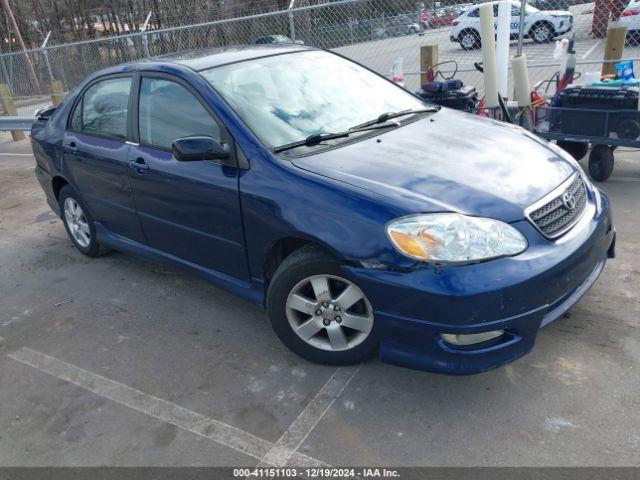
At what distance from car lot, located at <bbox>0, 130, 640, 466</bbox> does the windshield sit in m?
1.28

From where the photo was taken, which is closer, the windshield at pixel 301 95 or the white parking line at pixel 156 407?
the white parking line at pixel 156 407

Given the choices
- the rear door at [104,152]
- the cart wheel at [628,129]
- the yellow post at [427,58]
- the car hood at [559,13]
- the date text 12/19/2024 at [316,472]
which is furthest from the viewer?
the car hood at [559,13]

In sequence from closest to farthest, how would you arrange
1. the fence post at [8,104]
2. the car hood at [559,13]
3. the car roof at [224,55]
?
the car roof at [224,55]
the car hood at [559,13]
the fence post at [8,104]

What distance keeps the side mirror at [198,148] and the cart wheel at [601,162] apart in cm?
409

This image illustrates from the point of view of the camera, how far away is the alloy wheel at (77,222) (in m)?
4.76

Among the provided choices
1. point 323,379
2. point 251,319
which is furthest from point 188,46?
point 323,379

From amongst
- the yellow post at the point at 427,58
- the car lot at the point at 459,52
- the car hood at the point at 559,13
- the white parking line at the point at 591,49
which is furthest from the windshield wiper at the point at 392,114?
the white parking line at the point at 591,49

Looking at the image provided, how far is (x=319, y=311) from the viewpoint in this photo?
290cm

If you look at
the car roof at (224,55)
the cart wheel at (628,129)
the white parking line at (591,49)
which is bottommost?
the white parking line at (591,49)

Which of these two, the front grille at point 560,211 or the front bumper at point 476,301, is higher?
the front grille at point 560,211

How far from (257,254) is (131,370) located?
1.01 meters

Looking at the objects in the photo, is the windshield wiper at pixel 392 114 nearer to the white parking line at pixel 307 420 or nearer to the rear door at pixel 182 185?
the rear door at pixel 182 185

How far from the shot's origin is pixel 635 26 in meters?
10.6

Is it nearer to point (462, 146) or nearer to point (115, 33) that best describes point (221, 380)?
point (462, 146)
